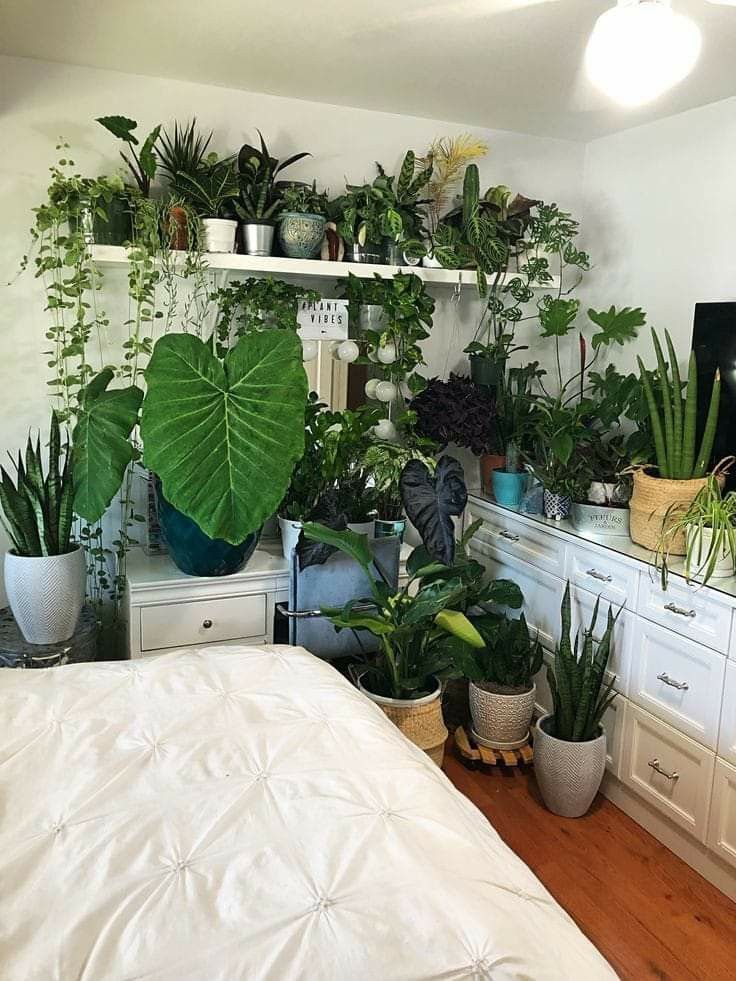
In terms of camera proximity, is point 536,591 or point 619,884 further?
point 536,591

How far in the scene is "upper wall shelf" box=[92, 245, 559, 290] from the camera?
101 inches

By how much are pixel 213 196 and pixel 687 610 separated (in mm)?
1926

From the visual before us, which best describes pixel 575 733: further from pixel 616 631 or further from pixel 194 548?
pixel 194 548

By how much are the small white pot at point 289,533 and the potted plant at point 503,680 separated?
2.22 ft

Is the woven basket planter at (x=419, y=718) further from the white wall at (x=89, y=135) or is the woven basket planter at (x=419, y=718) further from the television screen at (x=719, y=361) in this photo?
the white wall at (x=89, y=135)

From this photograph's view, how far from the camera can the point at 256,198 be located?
2748 mm

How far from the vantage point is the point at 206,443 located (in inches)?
86.3

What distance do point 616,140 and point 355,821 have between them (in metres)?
2.90

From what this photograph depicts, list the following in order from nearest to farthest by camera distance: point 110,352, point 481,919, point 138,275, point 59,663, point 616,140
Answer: point 481,919 → point 59,663 → point 138,275 → point 110,352 → point 616,140

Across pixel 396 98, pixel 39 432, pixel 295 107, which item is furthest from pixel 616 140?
pixel 39 432

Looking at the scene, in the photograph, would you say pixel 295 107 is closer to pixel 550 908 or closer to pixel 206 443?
pixel 206 443

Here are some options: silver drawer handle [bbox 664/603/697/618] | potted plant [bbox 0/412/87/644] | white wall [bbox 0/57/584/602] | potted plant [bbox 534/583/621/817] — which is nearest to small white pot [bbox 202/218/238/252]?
white wall [bbox 0/57/584/602]

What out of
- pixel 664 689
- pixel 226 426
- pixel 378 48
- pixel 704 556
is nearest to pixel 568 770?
pixel 664 689

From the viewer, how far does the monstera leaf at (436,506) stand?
2.58m
